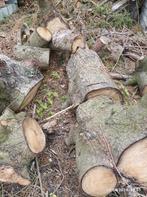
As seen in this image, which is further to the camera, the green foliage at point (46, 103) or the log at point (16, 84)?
the green foliage at point (46, 103)

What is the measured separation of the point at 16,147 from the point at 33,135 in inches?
7.9

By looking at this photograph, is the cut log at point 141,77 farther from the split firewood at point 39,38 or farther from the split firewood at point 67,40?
the split firewood at point 39,38

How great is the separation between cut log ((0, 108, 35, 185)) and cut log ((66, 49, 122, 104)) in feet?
2.31

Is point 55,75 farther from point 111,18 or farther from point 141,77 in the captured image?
point 111,18

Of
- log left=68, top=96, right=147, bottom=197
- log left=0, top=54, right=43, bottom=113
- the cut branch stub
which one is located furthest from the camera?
log left=0, top=54, right=43, bottom=113

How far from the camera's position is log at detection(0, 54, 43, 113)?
368 cm

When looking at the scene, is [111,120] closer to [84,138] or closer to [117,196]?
[84,138]

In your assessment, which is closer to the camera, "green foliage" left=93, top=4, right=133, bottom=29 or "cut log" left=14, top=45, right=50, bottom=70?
"cut log" left=14, top=45, right=50, bottom=70

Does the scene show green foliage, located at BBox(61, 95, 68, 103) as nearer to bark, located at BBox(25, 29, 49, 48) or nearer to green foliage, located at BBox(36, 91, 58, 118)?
green foliage, located at BBox(36, 91, 58, 118)

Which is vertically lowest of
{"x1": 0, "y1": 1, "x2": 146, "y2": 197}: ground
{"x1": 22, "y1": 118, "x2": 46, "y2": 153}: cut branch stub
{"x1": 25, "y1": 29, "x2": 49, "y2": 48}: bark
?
{"x1": 0, "y1": 1, "x2": 146, "y2": 197}: ground

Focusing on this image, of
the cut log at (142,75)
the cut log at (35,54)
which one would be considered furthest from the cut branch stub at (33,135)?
the cut log at (142,75)

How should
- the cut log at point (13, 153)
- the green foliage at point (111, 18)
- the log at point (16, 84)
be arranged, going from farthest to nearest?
the green foliage at point (111, 18), the log at point (16, 84), the cut log at point (13, 153)

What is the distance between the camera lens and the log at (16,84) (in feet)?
12.1

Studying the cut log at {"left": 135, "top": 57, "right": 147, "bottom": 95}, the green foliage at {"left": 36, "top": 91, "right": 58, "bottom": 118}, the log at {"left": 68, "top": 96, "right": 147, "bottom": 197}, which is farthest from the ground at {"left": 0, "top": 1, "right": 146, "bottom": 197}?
the log at {"left": 68, "top": 96, "right": 147, "bottom": 197}
